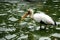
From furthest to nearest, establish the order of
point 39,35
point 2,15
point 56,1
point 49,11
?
point 56,1, point 49,11, point 2,15, point 39,35

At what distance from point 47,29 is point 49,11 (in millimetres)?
3845

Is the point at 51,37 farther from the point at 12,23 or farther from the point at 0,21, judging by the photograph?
the point at 0,21

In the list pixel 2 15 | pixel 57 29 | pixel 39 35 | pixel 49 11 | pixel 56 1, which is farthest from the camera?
pixel 56 1

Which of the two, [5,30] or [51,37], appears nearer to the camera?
[51,37]

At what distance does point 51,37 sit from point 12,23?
2650 millimetres

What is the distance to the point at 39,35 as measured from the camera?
30.4 feet

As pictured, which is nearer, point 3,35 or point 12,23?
point 3,35

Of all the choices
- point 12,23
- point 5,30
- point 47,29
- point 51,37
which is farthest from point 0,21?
point 51,37

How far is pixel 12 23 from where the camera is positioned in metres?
10.9

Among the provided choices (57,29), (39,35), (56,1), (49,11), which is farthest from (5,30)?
(56,1)

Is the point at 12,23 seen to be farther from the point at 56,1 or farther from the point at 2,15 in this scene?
the point at 56,1

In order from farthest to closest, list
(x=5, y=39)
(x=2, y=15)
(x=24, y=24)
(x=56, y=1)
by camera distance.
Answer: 1. (x=56, y=1)
2. (x=2, y=15)
3. (x=24, y=24)
4. (x=5, y=39)

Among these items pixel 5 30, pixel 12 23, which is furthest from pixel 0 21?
pixel 5 30

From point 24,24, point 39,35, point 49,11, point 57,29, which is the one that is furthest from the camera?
point 49,11
